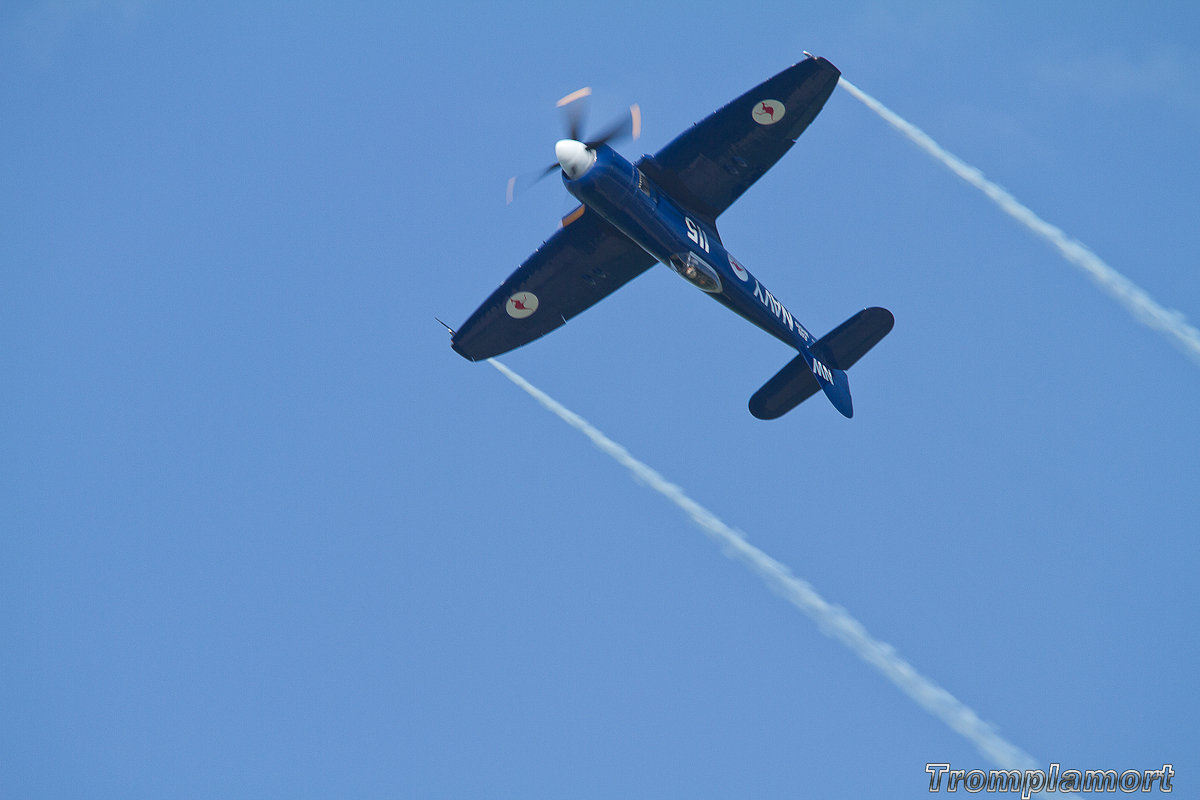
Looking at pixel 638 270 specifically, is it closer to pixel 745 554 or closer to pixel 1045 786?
pixel 745 554

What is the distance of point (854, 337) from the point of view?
32969 millimetres

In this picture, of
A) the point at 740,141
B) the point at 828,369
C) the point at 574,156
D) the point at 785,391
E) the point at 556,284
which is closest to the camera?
the point at 574,156

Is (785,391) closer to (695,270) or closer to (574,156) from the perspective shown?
(695,270)

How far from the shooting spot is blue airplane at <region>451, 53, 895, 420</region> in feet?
93.3

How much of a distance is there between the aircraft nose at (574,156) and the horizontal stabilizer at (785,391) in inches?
320

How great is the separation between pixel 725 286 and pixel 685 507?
6.65 m

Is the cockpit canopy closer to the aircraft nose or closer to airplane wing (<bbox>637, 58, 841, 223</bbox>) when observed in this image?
airplane wing (<bbox>637, 58, 841, 223</bbox>)

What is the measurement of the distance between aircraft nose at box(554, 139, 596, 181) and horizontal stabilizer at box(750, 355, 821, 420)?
8.13 m

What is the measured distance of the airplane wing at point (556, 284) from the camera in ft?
102

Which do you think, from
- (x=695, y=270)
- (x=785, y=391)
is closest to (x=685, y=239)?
(x=695, y=270)

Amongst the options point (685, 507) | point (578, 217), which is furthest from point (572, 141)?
point (685, 507)

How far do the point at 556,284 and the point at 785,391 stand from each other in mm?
6406

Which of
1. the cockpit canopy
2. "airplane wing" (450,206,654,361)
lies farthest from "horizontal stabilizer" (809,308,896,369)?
"airplane wing" (450,206,654,361)

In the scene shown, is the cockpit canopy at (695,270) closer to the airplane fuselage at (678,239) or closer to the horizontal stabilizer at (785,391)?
the airplane fuselage at (678,239)
